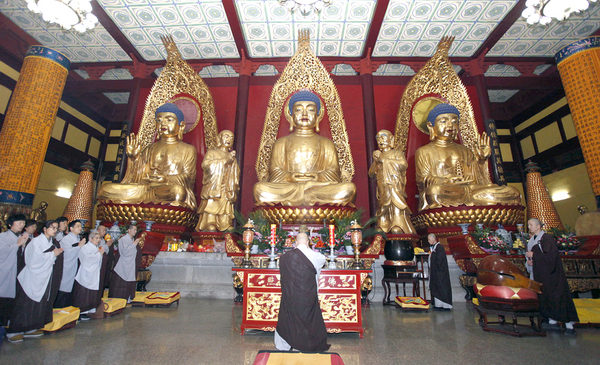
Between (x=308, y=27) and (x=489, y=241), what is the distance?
199 inches

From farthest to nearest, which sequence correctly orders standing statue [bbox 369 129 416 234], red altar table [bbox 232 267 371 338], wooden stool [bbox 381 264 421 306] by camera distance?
standing statue [bbox 369 129 416 234]
wooden stool [bbox 381 264 421 306]
red altar table [bbox 232 267 371 338]

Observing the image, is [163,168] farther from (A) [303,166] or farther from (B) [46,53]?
(B) [46,53]

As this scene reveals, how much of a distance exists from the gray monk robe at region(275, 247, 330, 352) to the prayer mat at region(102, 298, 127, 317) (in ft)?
6.29

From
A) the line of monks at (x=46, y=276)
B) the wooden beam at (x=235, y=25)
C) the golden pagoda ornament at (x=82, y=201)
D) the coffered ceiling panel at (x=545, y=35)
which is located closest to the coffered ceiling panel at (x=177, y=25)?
the wooden beam at (x=235, y=25)

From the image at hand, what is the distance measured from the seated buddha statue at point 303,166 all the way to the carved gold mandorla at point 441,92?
5.41 ft

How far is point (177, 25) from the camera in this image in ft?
21.0

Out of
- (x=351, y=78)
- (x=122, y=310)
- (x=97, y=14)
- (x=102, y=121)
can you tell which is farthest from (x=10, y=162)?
(x=351, y=78)

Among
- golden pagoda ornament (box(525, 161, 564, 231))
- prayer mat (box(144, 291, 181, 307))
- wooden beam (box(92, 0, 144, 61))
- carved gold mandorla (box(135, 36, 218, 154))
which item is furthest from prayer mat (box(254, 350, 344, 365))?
wooden beam (box(92, 0, 144, 61))

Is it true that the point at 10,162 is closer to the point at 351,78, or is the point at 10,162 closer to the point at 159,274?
the point at 159,274

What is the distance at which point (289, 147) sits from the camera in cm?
604

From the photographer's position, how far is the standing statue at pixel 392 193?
190 inches

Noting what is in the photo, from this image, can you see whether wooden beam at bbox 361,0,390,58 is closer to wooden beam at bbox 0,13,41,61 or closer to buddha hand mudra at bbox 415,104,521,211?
buddha hand mudra at bbox 415,104,521,211

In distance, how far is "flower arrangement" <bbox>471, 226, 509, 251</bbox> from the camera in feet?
13.1

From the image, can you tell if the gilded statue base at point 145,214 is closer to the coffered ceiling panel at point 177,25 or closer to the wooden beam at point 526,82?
the coffered ceiling panel at point 177,25
